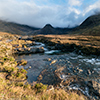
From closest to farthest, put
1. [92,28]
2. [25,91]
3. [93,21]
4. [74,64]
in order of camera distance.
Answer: [25,91] < [74,64] < [92,28] < [93,21]

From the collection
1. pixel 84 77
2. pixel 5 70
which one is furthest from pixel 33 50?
pixel 84 77

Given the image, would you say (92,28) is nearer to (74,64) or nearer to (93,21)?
(93,21)

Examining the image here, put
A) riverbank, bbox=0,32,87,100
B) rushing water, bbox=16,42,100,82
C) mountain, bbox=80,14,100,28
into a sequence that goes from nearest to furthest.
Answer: riverbank, bbox=0,32,87,100, rushing water, bbox=16,42,100,82, mountain, bbox=80,14,100,28

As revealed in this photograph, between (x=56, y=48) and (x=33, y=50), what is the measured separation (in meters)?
11.2

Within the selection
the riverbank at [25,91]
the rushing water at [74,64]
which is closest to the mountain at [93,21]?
the rushing water at [74,64]

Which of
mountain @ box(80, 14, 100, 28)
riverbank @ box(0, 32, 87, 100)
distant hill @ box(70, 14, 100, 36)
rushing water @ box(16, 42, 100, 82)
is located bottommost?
rushing water @ box(16, 42, 100, 82)

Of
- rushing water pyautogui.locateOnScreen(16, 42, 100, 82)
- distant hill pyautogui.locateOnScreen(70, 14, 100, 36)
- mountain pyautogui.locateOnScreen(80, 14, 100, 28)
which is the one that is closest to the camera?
rushing water pyautogui.locateOnScreen(16, 42, 100, 82)

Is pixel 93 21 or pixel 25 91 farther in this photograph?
pixel 93 21

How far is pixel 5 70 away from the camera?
11.6 m

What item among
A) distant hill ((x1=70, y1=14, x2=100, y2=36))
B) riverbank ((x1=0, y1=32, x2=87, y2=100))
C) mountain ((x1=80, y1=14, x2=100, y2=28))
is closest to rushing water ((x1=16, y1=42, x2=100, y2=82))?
riverbank ((x1=0, y1=32, x2=87, y2=100))

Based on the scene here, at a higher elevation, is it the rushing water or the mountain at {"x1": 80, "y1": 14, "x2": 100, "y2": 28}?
the mountain at {"x1": 80, "y1": 14, "x2": 100, "y2": 28}

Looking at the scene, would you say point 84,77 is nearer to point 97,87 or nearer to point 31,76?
point 97,87

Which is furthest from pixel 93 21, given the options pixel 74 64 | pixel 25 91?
pixel 25 91

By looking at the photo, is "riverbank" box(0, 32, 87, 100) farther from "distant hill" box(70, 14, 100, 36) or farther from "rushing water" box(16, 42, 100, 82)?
"distant hill" box(70, 14, 100, 36)
